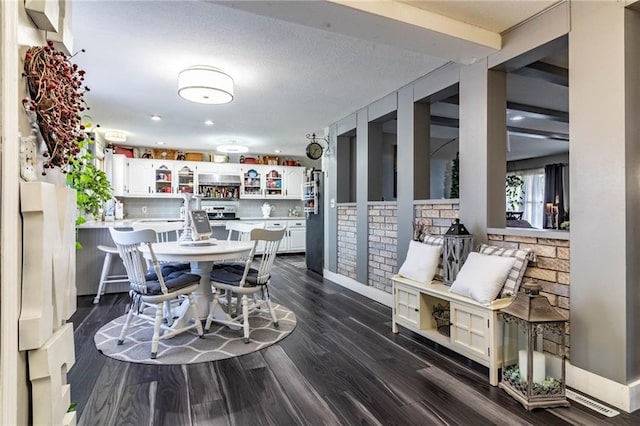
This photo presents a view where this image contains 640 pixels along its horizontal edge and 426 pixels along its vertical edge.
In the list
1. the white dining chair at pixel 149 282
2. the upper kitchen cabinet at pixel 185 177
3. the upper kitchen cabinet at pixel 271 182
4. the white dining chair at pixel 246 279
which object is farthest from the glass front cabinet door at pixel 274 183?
the white dining chair at pixel 149 282

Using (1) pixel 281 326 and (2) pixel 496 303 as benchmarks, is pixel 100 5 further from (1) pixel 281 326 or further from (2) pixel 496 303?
(2) pixel 496 303

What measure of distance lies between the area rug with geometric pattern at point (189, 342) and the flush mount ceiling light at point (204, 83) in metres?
2.14

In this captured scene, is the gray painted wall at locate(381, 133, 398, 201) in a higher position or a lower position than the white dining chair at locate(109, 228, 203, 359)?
higher

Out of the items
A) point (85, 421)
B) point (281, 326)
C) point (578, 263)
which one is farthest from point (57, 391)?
point (578, 263)

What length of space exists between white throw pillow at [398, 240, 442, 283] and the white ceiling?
155 centimetres

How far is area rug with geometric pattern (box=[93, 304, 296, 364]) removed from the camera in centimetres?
250

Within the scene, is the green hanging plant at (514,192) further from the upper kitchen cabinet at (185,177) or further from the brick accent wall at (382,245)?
the upper kitchen cabinet at (185,177)

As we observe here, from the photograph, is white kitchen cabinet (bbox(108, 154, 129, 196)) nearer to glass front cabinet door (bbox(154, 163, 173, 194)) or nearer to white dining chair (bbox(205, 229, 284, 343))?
glass front cabinet door (bbox(154, 163, 173, 194))

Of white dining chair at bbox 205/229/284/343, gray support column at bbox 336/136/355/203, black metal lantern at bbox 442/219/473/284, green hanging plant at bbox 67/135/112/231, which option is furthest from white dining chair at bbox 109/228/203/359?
gray support column at bbox 336/136/355/203

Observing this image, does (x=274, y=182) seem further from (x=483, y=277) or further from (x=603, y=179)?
(x=603, y=179)

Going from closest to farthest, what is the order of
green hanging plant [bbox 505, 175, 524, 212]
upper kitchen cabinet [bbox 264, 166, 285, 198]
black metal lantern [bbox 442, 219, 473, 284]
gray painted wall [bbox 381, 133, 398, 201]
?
black metal lantern [bbox 442, 219, 473, 284] → gray painted wall [bbox 381, 133, 398, 201] → upper kitchen cabinet [bbox 264, 166, 285, 198] → green hanging plant [bbox 505, 175, 524, 212]

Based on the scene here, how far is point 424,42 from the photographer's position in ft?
7.84

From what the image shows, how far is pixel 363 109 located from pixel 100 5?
119 inches

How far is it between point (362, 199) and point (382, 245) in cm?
70
